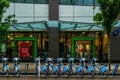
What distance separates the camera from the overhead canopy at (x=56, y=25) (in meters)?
42.1

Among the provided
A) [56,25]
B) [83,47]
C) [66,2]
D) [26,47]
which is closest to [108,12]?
[56,25]

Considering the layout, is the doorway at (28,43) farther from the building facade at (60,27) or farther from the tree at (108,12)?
the tree at (108,12)

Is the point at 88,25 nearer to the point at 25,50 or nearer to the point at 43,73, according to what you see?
the point at 25,50

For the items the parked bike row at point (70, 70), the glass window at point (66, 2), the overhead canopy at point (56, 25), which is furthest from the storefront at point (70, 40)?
the parked bike row at point (70, 70)

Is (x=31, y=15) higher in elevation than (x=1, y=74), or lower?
higher

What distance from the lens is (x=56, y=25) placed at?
43.2 m

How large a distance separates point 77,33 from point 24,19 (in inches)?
237

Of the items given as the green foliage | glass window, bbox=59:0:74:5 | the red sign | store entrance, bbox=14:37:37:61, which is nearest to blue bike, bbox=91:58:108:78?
the green foliage

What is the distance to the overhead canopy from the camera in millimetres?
42053

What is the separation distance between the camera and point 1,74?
29.2 metres

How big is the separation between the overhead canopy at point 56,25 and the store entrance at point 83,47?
4.36 ft

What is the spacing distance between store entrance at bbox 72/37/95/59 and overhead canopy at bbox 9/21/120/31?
1.33 meters

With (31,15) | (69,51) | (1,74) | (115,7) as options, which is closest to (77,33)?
(69,51)

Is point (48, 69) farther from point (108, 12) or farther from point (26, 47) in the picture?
point (26, 47)
